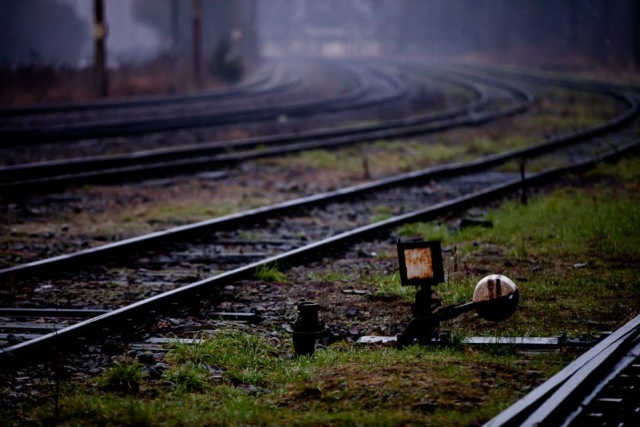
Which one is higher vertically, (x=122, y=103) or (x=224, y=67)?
(x=224, y=67)

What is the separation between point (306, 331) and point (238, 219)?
16.1 feet

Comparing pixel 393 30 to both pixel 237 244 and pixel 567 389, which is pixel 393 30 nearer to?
pixel 237 244

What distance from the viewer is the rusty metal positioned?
6121 millimetres

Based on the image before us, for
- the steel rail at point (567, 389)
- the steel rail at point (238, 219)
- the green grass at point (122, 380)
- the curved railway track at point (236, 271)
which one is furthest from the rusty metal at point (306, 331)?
the steel rail at point (238, 219)

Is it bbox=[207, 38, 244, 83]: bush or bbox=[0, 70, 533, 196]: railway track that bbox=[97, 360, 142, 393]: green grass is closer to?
bbox=[0, 70, 533, 196]: railway track

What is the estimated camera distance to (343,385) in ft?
17.3

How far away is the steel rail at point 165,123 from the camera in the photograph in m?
19.4

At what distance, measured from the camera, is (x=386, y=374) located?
214 inches

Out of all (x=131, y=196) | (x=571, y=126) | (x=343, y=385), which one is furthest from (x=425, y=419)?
(x=571, y=126)

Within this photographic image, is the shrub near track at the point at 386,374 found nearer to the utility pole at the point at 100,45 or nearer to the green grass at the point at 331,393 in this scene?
the green grass at the point at 331,393

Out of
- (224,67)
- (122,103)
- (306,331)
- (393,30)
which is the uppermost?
(393,30)

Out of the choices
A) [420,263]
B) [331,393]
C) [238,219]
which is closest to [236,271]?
[420,263]

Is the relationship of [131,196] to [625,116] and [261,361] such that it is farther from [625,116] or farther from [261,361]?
[625,116]

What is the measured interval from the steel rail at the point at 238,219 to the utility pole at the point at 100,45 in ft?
48.5
